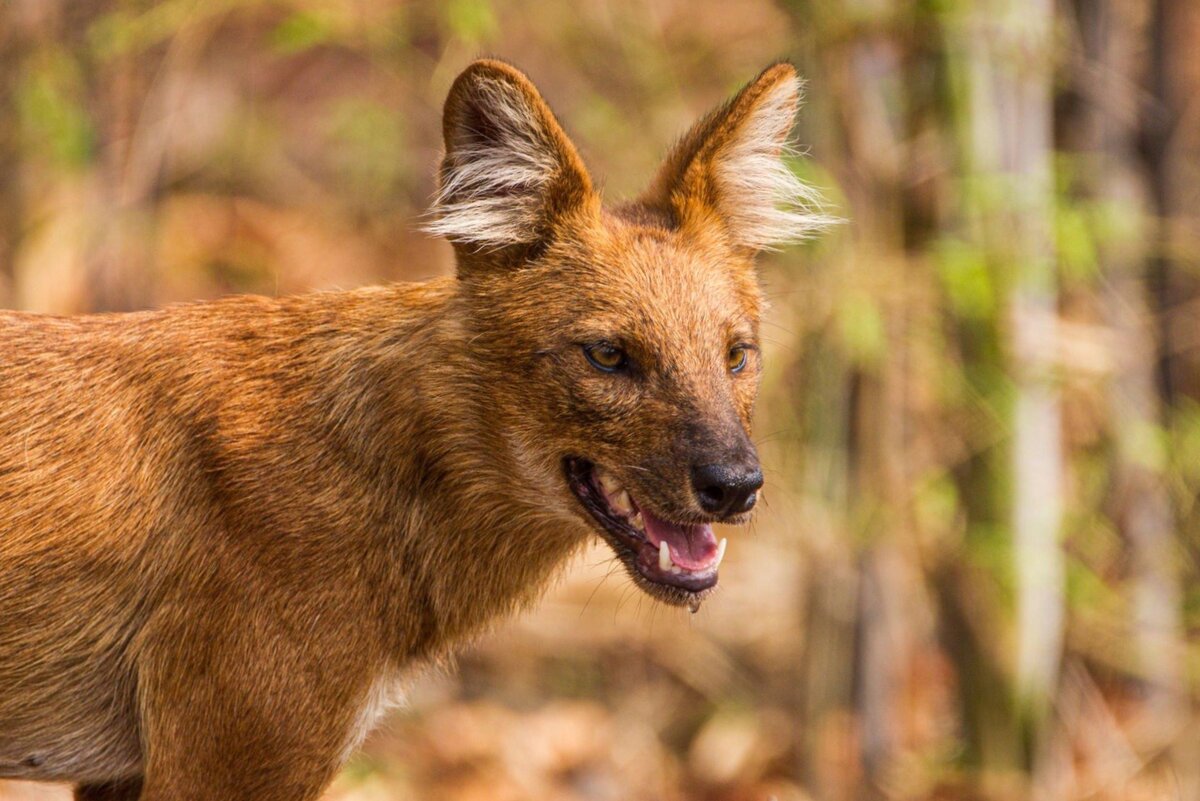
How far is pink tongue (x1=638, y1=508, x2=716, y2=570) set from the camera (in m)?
4.57

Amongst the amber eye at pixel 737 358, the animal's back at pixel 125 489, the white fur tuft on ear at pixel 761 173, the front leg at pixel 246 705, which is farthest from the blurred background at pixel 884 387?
the front leg at pixel 246 705

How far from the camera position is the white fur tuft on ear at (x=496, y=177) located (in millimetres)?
4613

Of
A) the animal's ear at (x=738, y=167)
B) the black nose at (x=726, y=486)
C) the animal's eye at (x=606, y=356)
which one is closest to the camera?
the black nose at (x=726, y=486)

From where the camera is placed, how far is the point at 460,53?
8258mm

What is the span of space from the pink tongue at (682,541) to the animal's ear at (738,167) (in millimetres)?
978

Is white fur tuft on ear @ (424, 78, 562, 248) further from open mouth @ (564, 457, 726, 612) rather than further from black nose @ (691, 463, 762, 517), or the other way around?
A: black nose @ (691, 463, 762, 517)

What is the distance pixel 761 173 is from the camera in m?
5.20

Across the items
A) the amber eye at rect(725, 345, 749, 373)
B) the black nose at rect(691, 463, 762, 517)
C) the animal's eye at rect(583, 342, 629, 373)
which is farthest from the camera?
the amber eye at rect(725, 345, 749, 373)

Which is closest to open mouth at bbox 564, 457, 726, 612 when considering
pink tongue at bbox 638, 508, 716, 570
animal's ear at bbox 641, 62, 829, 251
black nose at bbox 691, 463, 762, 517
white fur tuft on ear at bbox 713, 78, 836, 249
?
pink tongue at bbox 638, 508, 716, 570

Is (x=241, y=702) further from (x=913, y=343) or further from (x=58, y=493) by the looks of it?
(x=913, y=343)

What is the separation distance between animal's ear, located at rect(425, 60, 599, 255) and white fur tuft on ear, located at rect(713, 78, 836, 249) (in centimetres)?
53

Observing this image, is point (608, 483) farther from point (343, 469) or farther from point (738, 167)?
point (738, 167)

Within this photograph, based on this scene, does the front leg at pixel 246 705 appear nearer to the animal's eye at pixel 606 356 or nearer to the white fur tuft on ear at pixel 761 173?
the animal's eye at pixel 606 356

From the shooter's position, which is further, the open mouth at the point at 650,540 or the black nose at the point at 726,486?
the open mouth at the point at 650,540
